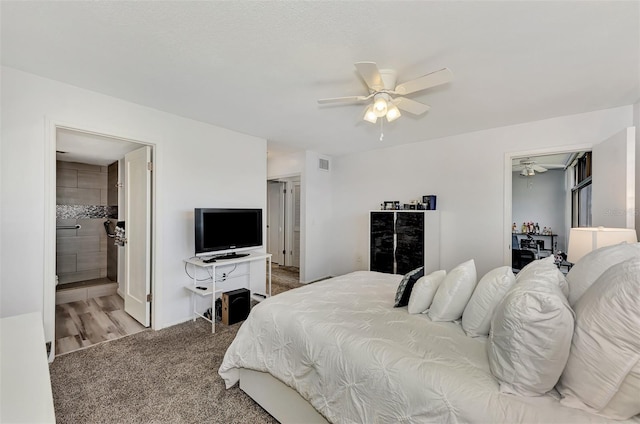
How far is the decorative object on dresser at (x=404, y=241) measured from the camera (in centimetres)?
387

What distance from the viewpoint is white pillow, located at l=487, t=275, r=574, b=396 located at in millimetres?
994

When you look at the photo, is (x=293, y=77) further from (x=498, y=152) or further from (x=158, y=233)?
(x=498, y=152)

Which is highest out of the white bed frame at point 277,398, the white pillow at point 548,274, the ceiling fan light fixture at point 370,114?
the ceiling fan light fixture at point 370,114

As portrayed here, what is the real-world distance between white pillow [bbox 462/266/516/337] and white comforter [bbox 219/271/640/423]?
0.08 m

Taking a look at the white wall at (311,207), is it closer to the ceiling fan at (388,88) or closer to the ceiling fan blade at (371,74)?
the ceiling fan at (388,88)

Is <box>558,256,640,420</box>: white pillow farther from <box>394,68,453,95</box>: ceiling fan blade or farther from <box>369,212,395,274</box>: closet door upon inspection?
<box>369,212,395,274</box>: closet door

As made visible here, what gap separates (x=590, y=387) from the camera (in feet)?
3.10

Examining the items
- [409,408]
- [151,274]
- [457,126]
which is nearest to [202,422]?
[409,408]

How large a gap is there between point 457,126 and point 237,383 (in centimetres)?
376

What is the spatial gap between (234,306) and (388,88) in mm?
2809

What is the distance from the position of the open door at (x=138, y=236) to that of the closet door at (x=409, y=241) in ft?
10.9

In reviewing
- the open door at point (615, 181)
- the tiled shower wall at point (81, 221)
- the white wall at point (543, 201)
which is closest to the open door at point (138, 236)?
the tiled shower wall at point (81, 221)

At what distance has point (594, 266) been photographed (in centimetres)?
138

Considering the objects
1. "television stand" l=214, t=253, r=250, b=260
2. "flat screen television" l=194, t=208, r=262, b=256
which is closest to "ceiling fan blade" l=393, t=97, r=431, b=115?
"flat screen television" l=194, t=208, r=262, b=256
